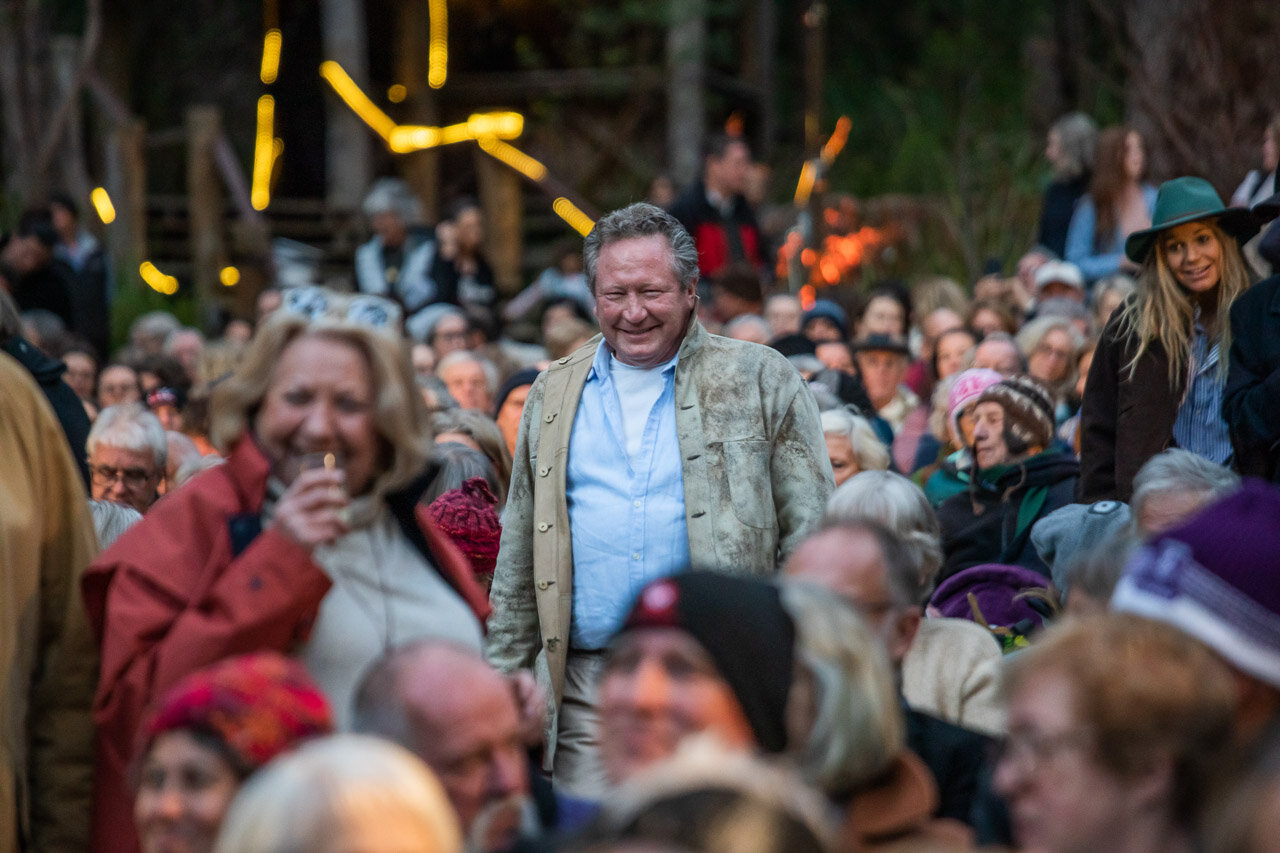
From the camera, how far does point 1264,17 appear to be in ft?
35.8

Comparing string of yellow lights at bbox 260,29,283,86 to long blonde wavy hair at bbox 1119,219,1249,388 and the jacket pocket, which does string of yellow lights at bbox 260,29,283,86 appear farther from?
the jacket pocket

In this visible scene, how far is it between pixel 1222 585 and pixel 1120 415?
2.98m

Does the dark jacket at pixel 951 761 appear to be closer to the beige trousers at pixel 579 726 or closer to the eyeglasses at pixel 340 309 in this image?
the eyeglasses at pixel 340 309

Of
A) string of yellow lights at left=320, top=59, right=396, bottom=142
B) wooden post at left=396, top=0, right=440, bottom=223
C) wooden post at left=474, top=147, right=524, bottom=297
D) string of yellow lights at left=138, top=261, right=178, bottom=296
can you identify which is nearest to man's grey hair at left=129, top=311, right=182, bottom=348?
string of yellow lights at left=138, top=261, right=178, bottom=296

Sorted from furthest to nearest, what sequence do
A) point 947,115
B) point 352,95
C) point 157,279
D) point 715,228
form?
point 947,115
point 352,95
point 157,279
point 715,228

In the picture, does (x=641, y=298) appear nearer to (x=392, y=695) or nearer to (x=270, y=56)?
(x=392, y=695)

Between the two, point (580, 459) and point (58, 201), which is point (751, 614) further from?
point (58, 201)

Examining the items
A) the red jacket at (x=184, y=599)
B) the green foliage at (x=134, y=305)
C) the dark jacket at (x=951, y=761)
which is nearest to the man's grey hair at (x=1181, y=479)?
the dark jacket at (x=951, y=761)

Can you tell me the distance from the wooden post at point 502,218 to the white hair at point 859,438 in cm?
999

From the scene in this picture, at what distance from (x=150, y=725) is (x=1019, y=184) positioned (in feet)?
44.2

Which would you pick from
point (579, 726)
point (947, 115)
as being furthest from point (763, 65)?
point (579, 726)

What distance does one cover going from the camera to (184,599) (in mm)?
3289

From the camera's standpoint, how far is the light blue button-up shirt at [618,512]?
4.72m

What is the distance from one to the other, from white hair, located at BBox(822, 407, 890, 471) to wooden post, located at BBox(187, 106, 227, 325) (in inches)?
422
